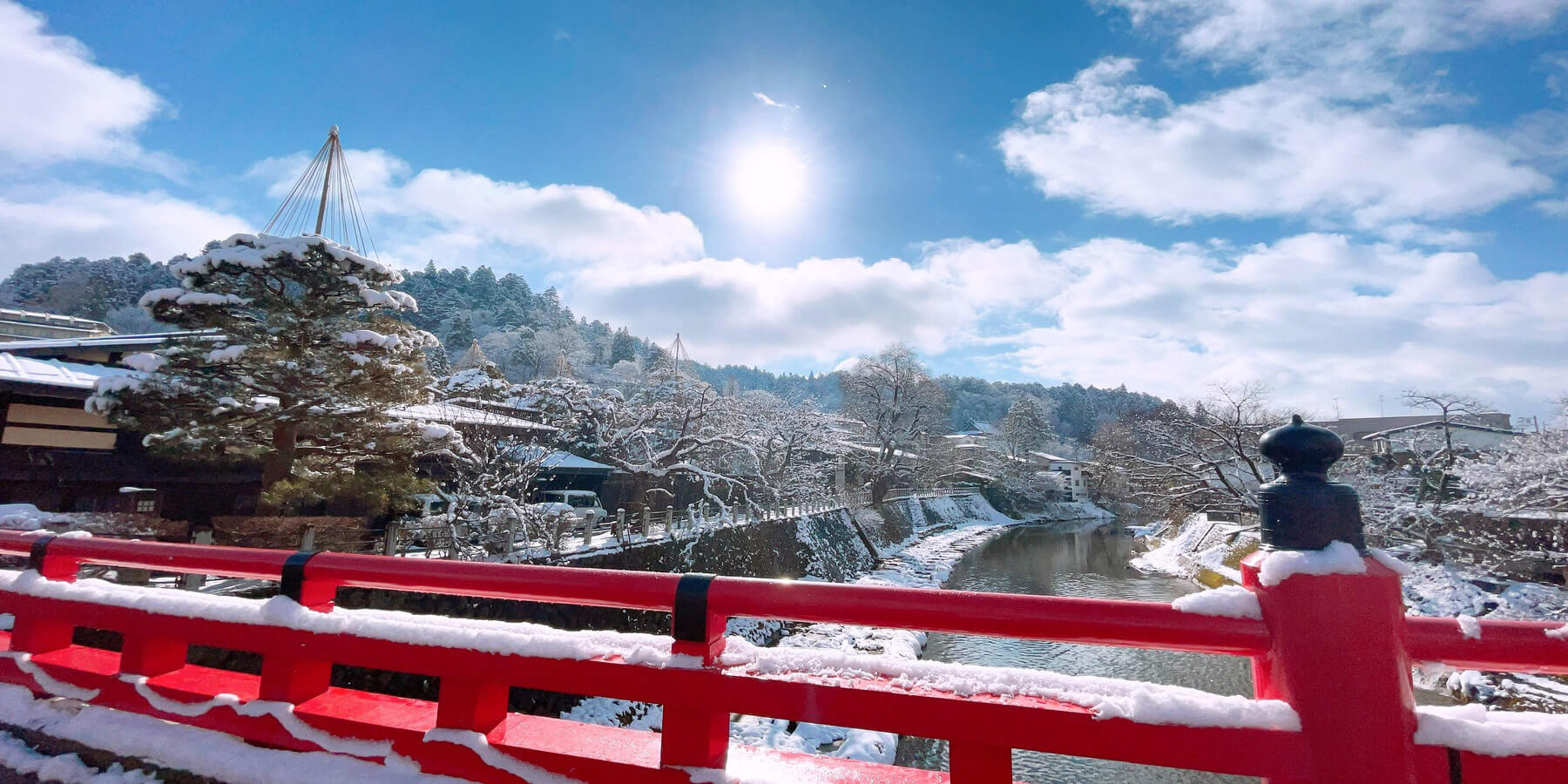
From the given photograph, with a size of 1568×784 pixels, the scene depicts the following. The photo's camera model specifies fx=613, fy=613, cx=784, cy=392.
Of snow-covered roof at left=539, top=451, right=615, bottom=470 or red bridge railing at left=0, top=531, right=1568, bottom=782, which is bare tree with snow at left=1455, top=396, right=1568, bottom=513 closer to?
red bridge railing at left=0, top=531, right=1568, bottom=782

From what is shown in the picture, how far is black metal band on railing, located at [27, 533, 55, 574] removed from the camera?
251 cm

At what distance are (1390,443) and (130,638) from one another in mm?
29145

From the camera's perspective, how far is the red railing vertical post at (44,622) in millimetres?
2436

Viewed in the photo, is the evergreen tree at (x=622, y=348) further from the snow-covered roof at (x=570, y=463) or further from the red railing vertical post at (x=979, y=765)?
the red railing vertical post at (x=979, y=765)

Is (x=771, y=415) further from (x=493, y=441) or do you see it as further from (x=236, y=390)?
(x=236, y=390)

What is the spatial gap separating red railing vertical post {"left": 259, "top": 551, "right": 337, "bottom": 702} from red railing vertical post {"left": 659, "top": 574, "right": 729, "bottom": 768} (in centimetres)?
116

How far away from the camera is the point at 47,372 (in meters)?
10.6

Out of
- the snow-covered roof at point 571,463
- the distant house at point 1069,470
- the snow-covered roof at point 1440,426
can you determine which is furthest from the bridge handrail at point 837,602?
the distant house at point 1069,470

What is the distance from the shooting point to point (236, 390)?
9.06 metres

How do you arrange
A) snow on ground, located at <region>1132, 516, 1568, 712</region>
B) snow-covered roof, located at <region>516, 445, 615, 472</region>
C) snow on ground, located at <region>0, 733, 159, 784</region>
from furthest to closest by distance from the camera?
snow-covered roof, located at <region>516, 445, 615, 472</region>
snow on ground, located at <region>1132, 516, 1568, 712</region>
snow on ground, located at <region>0, 733, 159, 784</region>

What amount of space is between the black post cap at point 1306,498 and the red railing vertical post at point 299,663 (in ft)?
8.54

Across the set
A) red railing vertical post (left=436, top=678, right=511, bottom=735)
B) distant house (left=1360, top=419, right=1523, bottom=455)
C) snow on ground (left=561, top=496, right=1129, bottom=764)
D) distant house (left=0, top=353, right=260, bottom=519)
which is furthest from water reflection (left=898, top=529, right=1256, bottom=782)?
distant house (left=0, top=353, right=260, bottom=519)

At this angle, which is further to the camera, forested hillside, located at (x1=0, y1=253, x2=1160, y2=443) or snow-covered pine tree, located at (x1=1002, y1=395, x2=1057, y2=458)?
snow-covered pine tree, located at (x1=1002, y1=395, x2=1057, y2=458)

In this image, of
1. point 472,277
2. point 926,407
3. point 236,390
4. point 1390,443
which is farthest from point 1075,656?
point 472,277
